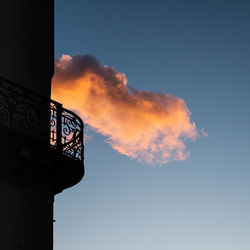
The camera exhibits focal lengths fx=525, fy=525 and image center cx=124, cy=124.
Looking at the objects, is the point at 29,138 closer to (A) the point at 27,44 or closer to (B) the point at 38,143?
(B) the point at 38,143

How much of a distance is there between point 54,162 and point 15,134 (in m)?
1.62

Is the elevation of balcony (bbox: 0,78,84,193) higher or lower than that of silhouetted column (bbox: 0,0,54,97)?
lower

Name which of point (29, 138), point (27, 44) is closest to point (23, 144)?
point (29, 138)

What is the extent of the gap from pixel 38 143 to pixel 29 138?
32 centimetres

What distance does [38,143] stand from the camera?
13.2 m

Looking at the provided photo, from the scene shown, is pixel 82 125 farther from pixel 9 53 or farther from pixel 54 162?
pixel 9 53

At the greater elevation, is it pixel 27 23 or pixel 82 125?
pixel 27 23

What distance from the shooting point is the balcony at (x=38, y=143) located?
1291 centimetres

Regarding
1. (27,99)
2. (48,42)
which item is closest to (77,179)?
(27,99)

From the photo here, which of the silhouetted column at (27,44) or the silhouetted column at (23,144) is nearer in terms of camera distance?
the silhouetted column at (23,144)

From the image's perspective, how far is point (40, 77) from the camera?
1709 centimetres

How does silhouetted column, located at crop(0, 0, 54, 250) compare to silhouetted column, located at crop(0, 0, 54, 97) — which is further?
silhouetted column, located at crop(0, 0, 54, 97)

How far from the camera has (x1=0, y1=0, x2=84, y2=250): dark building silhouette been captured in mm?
13328

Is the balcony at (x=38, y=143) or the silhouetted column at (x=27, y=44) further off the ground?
the silhouetted column at (x=27, y=44)
